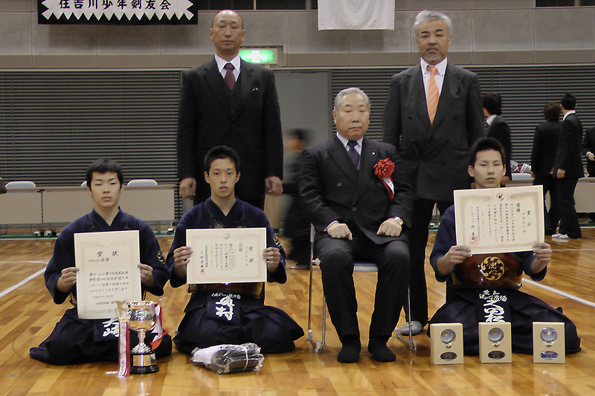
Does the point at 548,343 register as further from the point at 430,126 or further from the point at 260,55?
the point at 260,55

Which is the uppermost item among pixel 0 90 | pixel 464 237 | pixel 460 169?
pixel 0 90

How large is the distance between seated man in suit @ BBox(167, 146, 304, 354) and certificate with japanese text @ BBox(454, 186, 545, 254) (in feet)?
3.04

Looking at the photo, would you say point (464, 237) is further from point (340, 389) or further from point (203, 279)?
point (203, 279)

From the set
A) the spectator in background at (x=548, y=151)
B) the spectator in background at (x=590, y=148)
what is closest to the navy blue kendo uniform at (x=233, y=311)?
the spectator in background at (x=548, y=151)

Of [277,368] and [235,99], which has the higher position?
[235,99]

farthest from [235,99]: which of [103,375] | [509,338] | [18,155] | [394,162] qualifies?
[18,155]

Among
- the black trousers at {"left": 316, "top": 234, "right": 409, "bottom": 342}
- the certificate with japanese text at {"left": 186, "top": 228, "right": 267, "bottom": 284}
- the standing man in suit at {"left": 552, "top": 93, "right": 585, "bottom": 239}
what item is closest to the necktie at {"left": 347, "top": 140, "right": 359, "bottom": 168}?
the black trousers at {"left": 316, "top": 234, "right": 409, "bottom": 342}

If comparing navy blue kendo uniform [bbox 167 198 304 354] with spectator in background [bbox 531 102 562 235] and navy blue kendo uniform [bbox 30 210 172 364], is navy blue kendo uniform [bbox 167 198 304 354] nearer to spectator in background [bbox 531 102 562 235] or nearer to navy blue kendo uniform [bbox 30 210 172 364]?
navy blue kendo uniform [bbox 30 210 172 364]

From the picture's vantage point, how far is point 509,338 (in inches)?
107

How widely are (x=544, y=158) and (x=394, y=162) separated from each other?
5444 millimetres

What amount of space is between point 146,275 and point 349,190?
1.13m

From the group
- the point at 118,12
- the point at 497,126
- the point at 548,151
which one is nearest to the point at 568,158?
the point at 548,151

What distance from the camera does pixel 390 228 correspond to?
2982 mm

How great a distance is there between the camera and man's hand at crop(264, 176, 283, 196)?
3.27 meters
